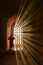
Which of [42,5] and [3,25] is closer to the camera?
[42,5]

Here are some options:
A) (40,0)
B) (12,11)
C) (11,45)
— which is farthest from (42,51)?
(11,45)

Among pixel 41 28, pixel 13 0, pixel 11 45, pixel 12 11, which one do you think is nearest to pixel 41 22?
pixel 41 28

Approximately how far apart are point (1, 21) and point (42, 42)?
5.51 meters

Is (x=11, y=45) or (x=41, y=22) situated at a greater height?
(x=41, y=22)

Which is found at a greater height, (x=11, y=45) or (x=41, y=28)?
(x=41, y=28)

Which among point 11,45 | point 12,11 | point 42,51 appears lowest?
point 11,45

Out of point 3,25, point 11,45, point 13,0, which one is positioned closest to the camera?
point 13,0

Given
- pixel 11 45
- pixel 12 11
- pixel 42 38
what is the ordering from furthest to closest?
1. pixel 11 45
2. pixel 12 11
3. pixel 42 38

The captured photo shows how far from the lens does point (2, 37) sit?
239 inches

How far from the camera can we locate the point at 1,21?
585 cm

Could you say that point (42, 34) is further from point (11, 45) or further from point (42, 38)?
point (11, 45)

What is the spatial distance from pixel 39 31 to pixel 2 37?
5699 mm

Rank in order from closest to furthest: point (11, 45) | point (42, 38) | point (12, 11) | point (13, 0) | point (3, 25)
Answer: point (42, 38) < point (13, 0) < point (12, 11) < point (3, 25) < point (11, 45)

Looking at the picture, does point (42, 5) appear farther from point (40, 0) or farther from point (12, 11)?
point (12, 11)
